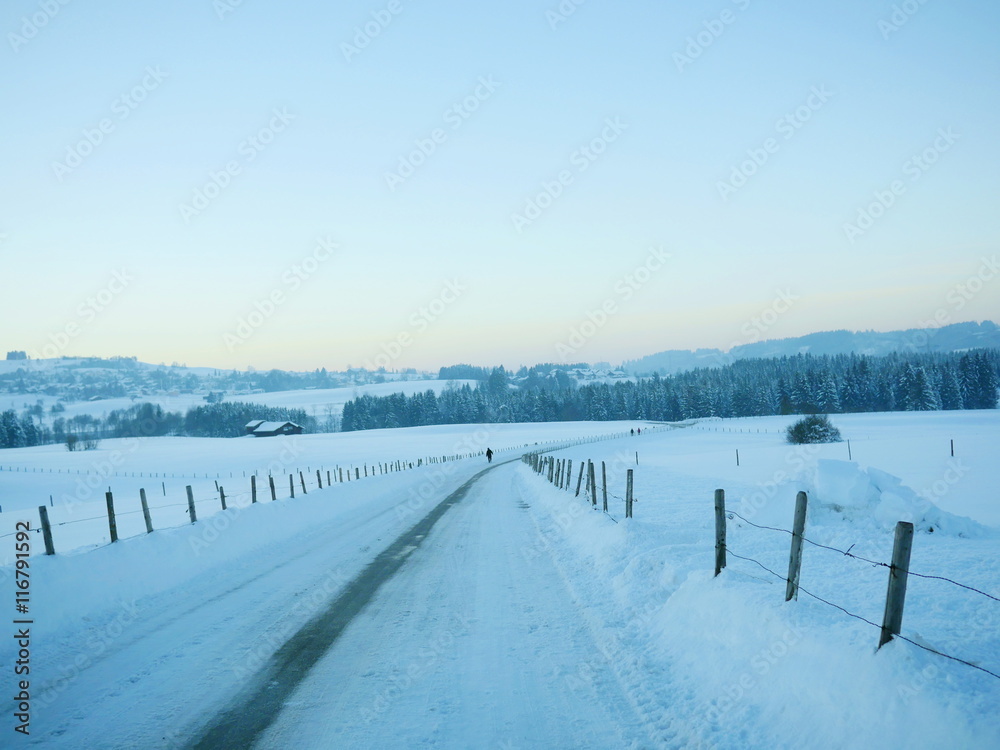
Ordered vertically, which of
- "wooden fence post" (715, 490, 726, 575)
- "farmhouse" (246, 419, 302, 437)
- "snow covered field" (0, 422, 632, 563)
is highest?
"wooden fence post" (715, 490, 726, 575)

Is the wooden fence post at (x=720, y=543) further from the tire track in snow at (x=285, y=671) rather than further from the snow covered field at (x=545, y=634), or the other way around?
the tire track in snow at (x=285, y=671)

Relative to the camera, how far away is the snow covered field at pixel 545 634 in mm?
4555

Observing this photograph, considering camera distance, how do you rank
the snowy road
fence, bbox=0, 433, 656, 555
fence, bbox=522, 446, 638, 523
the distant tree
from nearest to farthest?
the snowy road → fence, bbox=0, 433, 656, 555 → fence, bbox=522, 446, 638, 523 → the distant tree

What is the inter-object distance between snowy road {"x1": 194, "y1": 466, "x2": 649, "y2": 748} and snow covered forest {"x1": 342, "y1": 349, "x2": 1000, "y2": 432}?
84.8 metres

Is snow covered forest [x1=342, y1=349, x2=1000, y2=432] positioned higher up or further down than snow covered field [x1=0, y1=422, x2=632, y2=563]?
higher up

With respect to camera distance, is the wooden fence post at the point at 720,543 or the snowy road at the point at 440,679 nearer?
the snowy road at the point at 440,679

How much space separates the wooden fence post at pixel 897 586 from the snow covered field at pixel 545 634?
141mm

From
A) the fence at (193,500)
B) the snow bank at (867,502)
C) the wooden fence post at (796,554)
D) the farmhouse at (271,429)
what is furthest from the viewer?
the farmhouse at (271,429)

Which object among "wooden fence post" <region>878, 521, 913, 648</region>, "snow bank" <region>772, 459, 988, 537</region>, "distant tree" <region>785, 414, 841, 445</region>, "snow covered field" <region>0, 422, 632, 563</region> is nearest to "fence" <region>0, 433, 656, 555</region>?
"snow covered field" <region>0, 422, 632, 563</region>

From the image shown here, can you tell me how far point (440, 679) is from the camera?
5.64 m

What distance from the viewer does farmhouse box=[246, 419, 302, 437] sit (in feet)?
412

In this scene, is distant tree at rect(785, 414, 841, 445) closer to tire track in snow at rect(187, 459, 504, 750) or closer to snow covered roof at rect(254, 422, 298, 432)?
tire track in snow at rect(187, 459, 504, 750)

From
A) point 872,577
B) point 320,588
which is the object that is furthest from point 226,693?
point 872,577

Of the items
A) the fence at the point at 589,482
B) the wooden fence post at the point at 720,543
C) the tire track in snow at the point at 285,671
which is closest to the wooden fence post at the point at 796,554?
the wooden fence post at the point at 720,543
